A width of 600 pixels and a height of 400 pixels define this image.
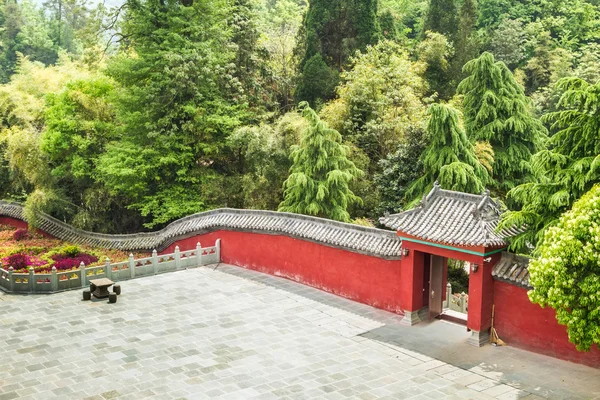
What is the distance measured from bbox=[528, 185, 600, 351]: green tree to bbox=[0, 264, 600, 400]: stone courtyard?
1516 millimetres

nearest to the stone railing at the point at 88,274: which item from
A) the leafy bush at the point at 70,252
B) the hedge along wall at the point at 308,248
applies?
the hedge along wall at the point at 308,248

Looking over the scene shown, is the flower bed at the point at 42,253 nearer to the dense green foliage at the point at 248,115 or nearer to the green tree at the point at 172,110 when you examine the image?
the dense green foliage at the point at 248,115

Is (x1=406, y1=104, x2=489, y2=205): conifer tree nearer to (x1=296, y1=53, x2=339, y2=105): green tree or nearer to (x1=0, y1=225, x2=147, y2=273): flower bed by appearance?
(x1=296, y1=53, x2=339, y2=105): green tree

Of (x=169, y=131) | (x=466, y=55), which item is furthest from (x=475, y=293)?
(x=466, y=55)

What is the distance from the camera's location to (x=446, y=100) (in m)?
27.9

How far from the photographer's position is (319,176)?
19.2 meters

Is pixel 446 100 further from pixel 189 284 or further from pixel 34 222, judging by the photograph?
pixel 34 222

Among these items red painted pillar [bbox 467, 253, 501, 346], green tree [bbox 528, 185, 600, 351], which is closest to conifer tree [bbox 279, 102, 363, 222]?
red painted pillar [bbox 467, 253, 501, 346]

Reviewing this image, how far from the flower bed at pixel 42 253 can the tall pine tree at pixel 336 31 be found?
11164 mm

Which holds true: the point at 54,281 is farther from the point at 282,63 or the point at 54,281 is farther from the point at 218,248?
the point at 282,63

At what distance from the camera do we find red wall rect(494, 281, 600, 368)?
1144 cm

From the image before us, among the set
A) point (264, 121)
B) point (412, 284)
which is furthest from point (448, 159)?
point (264, 121)

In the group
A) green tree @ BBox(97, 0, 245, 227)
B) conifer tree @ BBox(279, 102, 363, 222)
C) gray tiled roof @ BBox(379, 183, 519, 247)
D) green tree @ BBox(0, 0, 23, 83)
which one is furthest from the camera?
green tree @ BBox(0, 0, 23, 83)

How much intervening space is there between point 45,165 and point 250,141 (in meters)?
10.1
